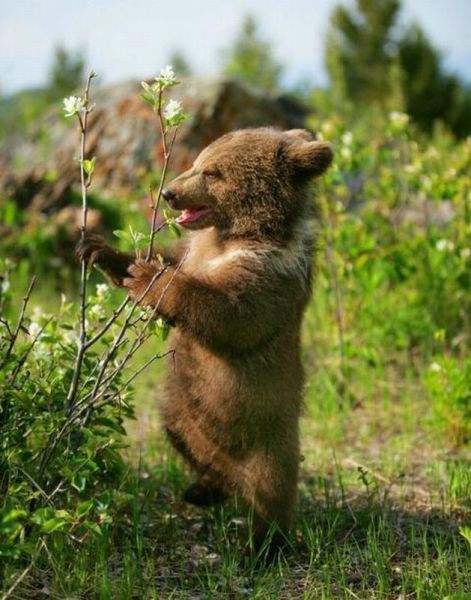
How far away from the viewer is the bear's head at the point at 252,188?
3924mm

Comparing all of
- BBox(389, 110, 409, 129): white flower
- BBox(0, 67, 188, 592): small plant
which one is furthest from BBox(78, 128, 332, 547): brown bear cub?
BBox(389, 110, 409, 129): white flower

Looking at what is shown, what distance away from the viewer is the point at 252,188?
396 centimetres

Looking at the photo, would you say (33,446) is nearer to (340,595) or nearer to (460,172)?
(340,595)

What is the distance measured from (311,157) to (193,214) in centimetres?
54

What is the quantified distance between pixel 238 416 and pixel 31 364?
34.5 inches

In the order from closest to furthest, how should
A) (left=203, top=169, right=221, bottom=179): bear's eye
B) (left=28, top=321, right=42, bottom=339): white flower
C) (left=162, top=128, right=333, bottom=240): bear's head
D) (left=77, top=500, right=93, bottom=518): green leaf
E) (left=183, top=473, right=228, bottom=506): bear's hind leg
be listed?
(left=77, top=500, right=93, bottom=518): green leaf → (left=28, top=321, right=42, bottom=339): white flower → (left=162, top=128, right=333, bottom=240): bear's head → (left=203, top=169, right=221, bottom=179): bear's eye → (left=183, top=473, right=228, bottom=506): bear's hind leg

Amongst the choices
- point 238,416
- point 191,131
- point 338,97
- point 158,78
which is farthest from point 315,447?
point 338,97

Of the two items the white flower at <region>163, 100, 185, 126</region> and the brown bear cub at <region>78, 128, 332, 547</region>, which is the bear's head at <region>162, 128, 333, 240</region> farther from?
the white flower at <region>163, 100, 185, 126</region>

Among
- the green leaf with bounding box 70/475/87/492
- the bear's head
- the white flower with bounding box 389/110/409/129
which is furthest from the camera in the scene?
the white flower with bounding box 389/110/409/129

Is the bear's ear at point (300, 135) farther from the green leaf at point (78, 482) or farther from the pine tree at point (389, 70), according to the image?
the pine tree at point (389, 70)

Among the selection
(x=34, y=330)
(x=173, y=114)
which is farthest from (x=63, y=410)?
(x=173, y=114)

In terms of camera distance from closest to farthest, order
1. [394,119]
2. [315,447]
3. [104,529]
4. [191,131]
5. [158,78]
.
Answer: [158,78] < [104,529] < [315,447] < [394,119] < [191,131]

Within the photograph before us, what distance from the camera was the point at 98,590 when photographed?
3324 mm

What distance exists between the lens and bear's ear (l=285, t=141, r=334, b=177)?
392 cm
